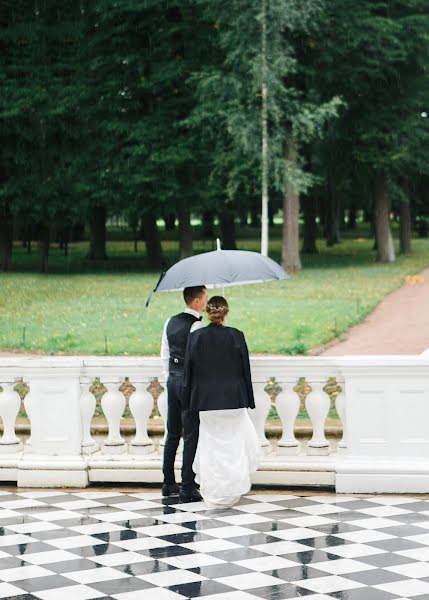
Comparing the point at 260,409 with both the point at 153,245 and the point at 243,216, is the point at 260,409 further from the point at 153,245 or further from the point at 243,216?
the point at 243,216

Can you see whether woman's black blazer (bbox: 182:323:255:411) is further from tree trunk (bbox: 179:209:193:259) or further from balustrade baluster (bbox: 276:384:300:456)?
tree trunk (bbox: 179:209:193:259)

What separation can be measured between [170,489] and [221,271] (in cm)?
182

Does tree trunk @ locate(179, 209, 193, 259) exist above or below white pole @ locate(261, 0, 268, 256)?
below

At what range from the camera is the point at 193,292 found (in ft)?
32.6

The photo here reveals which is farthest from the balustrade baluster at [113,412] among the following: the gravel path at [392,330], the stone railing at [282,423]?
the gravel path at [392,330]

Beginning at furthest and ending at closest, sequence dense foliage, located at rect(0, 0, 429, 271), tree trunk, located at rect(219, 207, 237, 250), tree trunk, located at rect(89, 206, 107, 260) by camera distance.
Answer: tree trunk, located at rect(219, 207, 237, 250) → tree trunk, located at rect(89, 206, 107, 260) → dense foliage, located at rect(0, 0, 429, 271)

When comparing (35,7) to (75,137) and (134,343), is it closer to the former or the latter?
(75,137)

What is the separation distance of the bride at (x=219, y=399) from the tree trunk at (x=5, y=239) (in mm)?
36784

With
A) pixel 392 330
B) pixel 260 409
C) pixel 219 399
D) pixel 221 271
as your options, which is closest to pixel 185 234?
pixel 392 330

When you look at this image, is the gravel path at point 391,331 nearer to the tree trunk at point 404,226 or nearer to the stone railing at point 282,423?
the stone railing at point 282,423

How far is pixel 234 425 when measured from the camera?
9.66m

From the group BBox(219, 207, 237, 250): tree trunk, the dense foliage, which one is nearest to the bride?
the dense foliage

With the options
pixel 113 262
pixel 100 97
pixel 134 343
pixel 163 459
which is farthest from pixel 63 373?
pixel 113 262

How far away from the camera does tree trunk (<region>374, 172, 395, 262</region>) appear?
4822 cm
